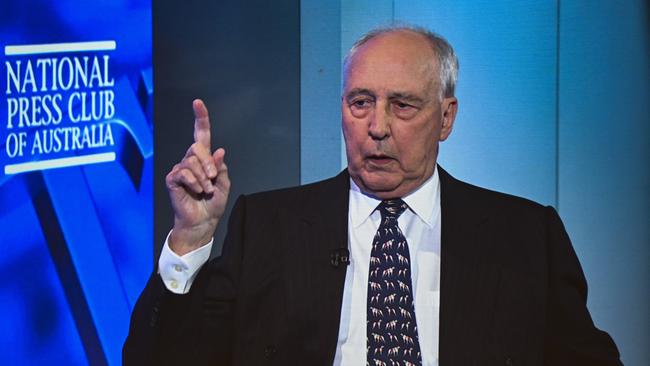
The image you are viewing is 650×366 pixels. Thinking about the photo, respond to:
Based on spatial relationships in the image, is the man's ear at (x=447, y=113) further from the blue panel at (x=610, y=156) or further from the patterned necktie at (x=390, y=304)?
the blue panel at (x=610, y=156)

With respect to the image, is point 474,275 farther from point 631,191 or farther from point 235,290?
point 631,191

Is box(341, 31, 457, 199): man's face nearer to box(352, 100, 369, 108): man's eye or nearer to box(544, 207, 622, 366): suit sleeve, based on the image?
box(352, 100, 369, 108): man's eye

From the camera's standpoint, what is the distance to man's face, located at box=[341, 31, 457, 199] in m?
2.15

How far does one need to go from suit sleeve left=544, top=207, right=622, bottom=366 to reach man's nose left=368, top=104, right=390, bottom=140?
1.62 ft

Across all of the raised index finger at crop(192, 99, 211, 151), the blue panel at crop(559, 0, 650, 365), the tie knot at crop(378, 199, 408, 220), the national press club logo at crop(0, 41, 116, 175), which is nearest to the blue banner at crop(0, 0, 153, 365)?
the national press club logo at crop(0, 41, 116, 175)

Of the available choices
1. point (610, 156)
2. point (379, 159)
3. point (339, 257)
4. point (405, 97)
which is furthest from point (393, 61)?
point (610, 156)

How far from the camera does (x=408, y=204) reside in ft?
7.30

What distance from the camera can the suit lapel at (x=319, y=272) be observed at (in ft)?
6.84

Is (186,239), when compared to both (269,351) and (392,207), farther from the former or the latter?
(392,207)

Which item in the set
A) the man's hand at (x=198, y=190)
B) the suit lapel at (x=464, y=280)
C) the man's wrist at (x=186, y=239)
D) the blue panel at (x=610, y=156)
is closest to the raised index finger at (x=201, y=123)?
the man's hand at (x=198, y=190)

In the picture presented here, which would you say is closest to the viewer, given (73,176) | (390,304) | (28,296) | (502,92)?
(390,304)

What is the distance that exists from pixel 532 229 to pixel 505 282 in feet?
0.55

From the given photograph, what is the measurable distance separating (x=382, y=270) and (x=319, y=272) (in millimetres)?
138

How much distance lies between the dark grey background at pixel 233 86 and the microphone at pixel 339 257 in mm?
1376
